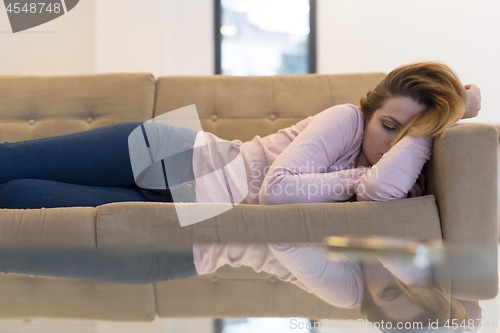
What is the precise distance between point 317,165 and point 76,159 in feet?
2.34

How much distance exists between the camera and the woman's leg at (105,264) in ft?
0.83

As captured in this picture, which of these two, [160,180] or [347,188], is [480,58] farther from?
[160,180]

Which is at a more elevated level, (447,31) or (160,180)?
(447,31)

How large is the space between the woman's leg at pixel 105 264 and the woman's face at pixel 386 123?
3.04 feet

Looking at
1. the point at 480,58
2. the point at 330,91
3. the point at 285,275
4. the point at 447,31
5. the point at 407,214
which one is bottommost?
the point at 407,214

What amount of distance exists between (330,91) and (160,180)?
826mm

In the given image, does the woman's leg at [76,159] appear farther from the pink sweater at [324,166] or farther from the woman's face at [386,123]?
the woman's face at [386,123]

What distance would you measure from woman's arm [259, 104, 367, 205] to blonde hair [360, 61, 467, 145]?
115 mm

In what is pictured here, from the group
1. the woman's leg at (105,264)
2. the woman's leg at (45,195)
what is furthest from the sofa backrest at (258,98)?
the woman's leg at (105,264)

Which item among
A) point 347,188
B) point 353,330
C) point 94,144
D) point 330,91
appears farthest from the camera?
point 330,91

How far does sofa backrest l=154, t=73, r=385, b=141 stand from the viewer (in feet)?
5.42

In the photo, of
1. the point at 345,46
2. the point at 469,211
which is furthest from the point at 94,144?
the point at 345,46

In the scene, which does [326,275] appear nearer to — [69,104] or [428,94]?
[428,94]

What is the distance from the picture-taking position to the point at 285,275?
0.25 metres
